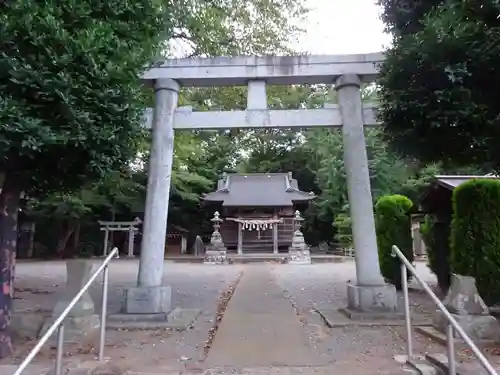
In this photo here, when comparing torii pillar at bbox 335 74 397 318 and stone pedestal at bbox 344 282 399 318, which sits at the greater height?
torii pillar at bbox 335 74 397 318

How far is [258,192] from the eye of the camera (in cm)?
2589

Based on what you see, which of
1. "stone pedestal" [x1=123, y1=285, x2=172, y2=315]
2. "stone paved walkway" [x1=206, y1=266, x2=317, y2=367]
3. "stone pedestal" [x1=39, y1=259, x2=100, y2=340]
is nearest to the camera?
"stone paved walkway" [x1=206, y1=266, x2=317, y2=367]

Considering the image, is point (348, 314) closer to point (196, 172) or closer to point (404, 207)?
point (404, 207)

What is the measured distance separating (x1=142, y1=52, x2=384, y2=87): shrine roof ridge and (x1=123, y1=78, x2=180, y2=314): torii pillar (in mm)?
227

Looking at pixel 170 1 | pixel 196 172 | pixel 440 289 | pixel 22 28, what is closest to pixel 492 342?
pixel 440 289

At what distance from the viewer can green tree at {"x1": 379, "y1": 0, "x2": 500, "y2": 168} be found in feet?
11.7

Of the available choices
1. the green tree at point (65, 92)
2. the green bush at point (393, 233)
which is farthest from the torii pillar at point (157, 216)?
the green bush at point (393, 233)

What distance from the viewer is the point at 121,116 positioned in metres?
4.27

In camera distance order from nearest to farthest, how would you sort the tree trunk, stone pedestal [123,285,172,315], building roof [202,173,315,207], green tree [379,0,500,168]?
green tree [379,0,500,168] → the tree trunk → stone pedestal [123,285,172,315] → building roof [202,173,315,207]

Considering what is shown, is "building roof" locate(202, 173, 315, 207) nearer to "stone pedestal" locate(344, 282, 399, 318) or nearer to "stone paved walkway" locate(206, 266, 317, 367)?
"stone paved walkway" locate(206, 266, 317, 367)

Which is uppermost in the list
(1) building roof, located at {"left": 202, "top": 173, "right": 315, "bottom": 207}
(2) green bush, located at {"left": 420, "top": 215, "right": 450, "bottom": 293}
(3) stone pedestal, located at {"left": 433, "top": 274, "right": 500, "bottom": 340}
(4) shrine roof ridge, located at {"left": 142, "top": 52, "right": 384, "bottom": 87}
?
(1) building roof, located at {"left": 202, "top": 173, "right": 315, "bottom": 207}

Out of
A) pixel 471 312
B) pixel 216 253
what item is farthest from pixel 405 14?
pixel 216 253

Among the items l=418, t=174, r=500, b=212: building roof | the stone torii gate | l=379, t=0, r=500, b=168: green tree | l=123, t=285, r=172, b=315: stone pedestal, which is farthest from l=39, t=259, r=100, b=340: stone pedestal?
l=418, t=174, r=500, b=212: building roof

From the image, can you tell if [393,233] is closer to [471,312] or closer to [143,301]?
[471,312]
